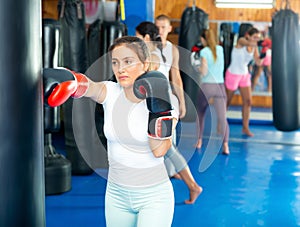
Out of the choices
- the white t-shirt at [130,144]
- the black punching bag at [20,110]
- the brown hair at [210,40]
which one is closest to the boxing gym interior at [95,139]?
the black punching bag at [20,110]

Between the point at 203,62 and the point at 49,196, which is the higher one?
the point at 203,62

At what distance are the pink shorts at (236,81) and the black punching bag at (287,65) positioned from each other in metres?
1.53

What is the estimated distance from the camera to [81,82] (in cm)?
170

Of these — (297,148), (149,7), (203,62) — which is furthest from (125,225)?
(297,148)

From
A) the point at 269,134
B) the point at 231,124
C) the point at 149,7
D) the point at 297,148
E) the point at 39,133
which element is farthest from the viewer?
the point at 231,124

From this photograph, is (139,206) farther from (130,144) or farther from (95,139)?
(95,139)

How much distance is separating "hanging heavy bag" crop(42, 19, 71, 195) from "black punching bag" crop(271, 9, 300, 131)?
1.76m

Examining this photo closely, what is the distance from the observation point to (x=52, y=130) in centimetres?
343

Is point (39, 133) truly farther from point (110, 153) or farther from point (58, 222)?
point (58, 222)

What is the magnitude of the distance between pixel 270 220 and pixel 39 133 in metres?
2.07

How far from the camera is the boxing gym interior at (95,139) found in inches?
53.7

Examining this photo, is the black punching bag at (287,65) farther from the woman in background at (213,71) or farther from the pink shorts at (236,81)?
the pink shorts at (236,81)

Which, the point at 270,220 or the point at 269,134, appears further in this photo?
the point at 269,134

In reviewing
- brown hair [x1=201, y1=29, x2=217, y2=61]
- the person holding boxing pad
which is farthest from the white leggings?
brown hair [x1=201, y1=29, x2=217, y2=61]
